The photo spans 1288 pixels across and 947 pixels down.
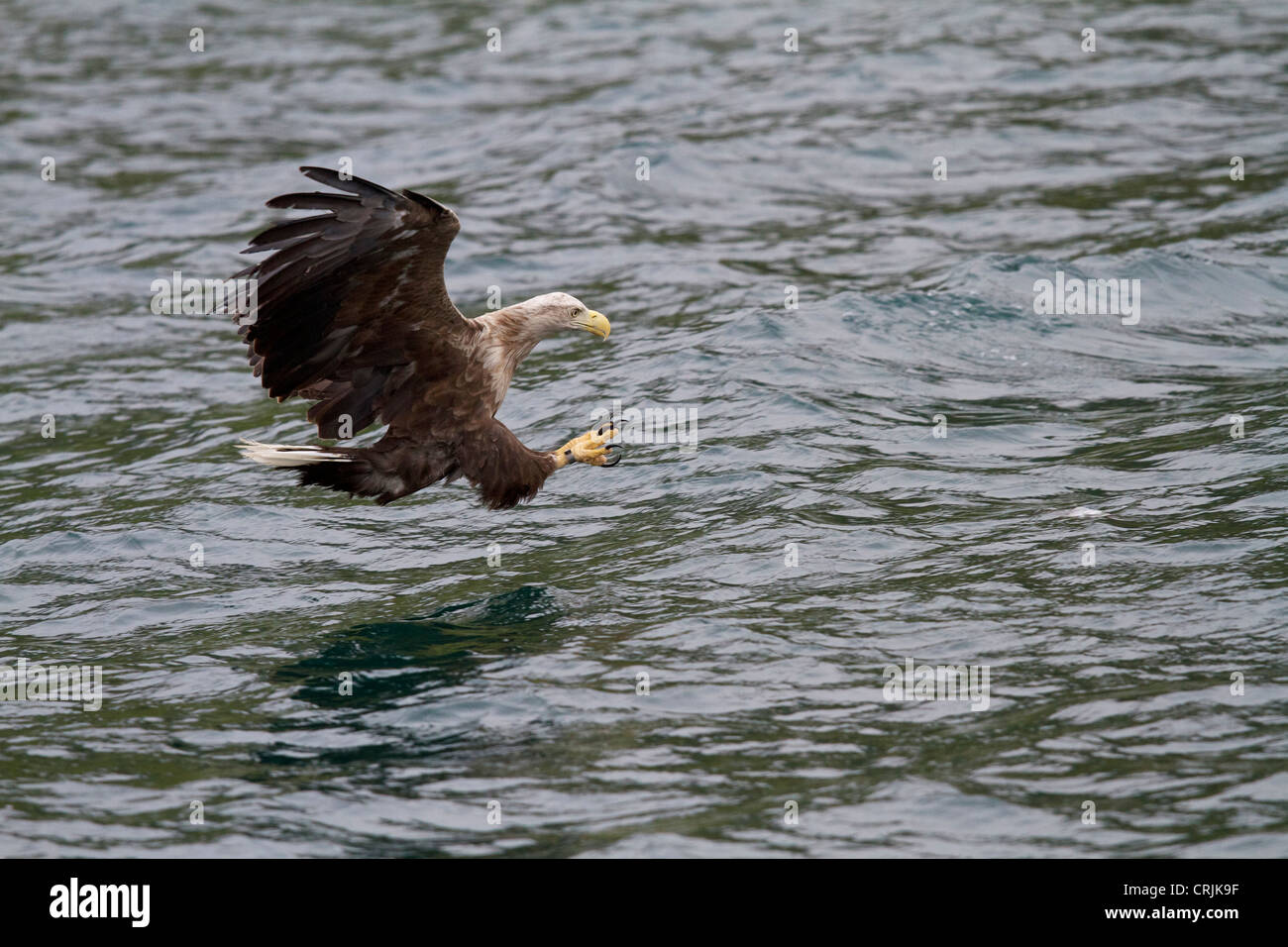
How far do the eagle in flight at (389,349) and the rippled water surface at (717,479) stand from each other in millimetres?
647

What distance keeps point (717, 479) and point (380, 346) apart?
233cm

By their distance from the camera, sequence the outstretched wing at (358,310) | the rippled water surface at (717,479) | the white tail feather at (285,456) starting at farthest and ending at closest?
the white tail feather at (285,456) → the outstretched wing at (358,310) → the rippled water surface at (717,479)

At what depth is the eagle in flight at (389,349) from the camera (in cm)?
662

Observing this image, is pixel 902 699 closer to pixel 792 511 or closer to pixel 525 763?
pixel 525 763

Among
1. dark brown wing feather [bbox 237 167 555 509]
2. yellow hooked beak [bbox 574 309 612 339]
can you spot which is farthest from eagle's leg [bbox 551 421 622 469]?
yellow hooked beak [bbox 574 309 612 339]

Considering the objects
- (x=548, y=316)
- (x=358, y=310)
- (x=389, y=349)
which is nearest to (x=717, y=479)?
(x=548, y=316)

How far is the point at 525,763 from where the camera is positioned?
602 centimetres

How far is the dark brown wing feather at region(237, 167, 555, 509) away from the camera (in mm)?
6566

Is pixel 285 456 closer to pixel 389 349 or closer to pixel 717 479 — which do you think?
pixel 389 349

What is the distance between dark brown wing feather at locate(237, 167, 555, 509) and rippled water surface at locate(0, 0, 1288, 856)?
636mm

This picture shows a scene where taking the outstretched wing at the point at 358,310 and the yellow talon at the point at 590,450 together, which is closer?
the outstretched wing at the point at 358,310

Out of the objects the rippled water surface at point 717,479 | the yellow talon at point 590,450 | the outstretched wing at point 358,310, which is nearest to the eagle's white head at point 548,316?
the outstretched wing at point 358,310

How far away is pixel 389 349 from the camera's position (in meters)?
7.35

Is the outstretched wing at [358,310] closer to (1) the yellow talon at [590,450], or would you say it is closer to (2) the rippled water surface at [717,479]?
(1) the yellow talon at [590,450]
